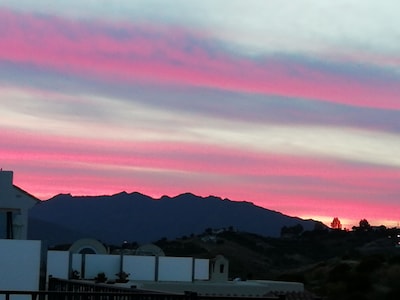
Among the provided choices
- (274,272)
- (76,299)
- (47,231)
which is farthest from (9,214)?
(47,231)

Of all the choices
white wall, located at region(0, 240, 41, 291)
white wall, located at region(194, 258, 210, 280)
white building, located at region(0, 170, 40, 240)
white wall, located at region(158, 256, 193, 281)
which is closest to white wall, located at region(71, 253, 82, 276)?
white building, located at region(0, 170, 40, 240)

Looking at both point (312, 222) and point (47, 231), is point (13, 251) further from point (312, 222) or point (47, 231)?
point (312, 222)

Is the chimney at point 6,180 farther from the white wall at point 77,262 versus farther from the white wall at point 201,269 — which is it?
the white wall at point 201,269

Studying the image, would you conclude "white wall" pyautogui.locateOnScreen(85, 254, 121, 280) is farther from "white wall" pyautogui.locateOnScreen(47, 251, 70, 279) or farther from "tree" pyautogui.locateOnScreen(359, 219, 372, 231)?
"tree" pyautogui.locateOnScreen(359, 219, 372, 231)

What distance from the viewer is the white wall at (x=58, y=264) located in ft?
127

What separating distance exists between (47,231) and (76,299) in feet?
468

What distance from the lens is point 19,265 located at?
1265 inches

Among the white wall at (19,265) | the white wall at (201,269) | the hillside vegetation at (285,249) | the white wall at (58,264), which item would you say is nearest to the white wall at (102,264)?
the white wall at (58,264)

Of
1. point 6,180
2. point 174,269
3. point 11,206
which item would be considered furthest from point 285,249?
point 6,180

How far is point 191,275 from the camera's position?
4547 centimetres

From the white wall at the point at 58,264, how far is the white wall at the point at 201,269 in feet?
26.5

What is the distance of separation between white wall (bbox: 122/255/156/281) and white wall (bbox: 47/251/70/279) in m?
4.14

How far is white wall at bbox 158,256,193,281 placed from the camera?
145 feet

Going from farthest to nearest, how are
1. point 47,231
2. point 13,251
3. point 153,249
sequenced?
1. point 47,231
2. point 153,249
3. point 13,251
